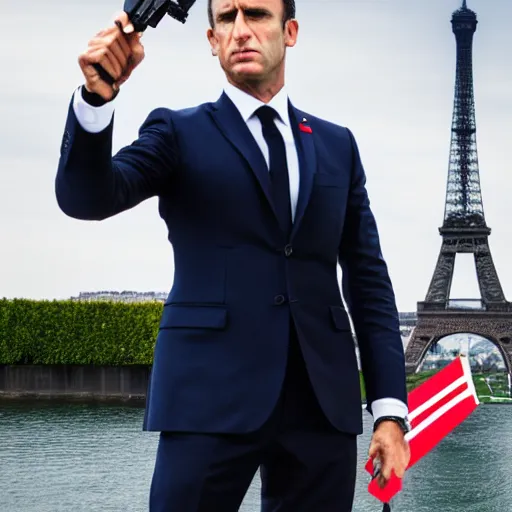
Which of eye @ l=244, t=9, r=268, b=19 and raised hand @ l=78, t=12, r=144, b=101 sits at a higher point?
eye @ l=244, t=9, r=268, b=19

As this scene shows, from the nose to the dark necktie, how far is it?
0.24 meters

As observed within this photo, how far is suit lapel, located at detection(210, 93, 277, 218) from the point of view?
9.78 feet

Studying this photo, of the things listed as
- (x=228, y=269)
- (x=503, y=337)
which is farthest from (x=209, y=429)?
(x=503, y=337)

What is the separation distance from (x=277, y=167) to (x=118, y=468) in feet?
38.1

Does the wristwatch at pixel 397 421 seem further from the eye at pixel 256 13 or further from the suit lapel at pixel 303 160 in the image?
the eye at pixel 256 13

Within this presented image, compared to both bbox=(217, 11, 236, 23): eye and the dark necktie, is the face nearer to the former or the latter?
bbox=(217, 11, 236, 23): eye

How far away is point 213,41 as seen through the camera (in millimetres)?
3107

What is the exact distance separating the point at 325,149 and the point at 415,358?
4755 cm

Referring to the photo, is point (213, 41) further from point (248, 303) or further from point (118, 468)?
point (118, 468)

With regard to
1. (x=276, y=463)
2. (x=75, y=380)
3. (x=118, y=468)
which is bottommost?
(x=118, y=468)

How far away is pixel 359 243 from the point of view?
129 inches

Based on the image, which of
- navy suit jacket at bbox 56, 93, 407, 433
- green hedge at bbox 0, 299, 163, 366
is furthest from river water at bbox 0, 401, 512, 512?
navy suit jacket at bbox 56, 93, 407, 433

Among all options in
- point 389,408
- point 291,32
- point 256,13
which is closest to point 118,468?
point 389,408

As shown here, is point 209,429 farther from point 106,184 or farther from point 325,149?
point 325,149
